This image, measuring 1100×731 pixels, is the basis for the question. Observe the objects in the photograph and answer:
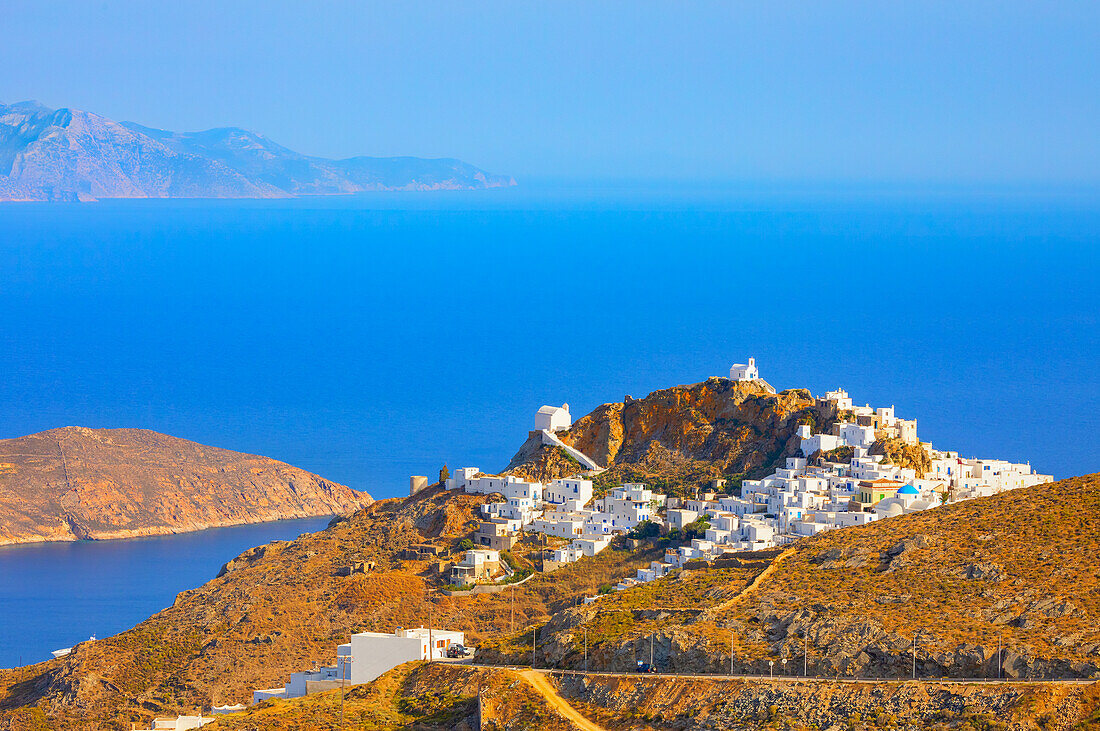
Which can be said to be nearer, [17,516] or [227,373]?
[17,516]

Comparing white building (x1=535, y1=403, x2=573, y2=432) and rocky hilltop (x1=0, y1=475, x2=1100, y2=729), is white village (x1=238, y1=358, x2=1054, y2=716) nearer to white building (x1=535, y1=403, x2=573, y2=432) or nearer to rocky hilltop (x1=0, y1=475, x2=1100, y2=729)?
rocky hilltop (x1=0, y1=475, x2=1100, y2=729)

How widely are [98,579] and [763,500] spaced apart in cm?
4133

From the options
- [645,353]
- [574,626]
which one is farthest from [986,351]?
[574,626]

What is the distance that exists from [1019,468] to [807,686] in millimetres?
30422

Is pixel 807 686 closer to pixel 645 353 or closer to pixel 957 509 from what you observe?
pixel 957 509

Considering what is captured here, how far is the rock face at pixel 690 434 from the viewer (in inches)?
2766

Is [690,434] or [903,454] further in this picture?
[690,434]

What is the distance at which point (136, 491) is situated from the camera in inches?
4382

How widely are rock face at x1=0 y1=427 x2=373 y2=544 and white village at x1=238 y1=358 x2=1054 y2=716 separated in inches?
1554

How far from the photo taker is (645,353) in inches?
6437

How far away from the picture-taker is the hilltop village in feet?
199

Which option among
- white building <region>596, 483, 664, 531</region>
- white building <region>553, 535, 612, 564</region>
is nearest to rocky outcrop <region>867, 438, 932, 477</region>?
white building <region>596, 483, 664, 531</region>

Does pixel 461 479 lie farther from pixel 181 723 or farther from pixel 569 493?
pixel 181 723

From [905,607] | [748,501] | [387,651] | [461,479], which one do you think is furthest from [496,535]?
[905,607]
